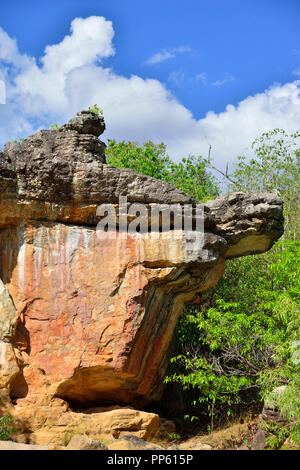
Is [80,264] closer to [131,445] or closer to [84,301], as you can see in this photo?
[84,301]

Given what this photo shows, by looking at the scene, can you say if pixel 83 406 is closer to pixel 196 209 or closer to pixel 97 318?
pixel 97 318

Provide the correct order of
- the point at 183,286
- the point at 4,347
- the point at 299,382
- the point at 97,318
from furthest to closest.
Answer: the point at 183,286
the point at 97,318
the point at 4,347
the point at 299,382

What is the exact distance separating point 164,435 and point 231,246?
4.95m

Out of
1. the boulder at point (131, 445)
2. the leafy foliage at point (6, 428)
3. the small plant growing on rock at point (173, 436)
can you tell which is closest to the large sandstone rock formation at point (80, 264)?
the leafy foliage at point (6, 428)

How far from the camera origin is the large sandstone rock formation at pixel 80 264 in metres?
11.6

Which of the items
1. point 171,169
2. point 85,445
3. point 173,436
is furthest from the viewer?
point 171,169

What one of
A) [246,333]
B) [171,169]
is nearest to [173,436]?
[246,333]

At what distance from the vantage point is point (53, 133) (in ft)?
40.1

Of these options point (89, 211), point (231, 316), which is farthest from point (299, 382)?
point (89, 211)

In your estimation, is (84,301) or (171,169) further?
(171,169)

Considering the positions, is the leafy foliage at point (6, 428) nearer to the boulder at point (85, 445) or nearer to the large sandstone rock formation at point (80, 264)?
the large sandstone rock formation at point (80, 264)

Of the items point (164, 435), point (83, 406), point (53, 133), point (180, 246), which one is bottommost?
point (164, 435)

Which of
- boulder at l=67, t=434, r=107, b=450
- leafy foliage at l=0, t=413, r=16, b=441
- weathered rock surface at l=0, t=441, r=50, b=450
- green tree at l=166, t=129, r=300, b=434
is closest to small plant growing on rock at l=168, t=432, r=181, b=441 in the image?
green tree at l=166, t=129, r=300, b=434

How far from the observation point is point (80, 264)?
12.0 m
